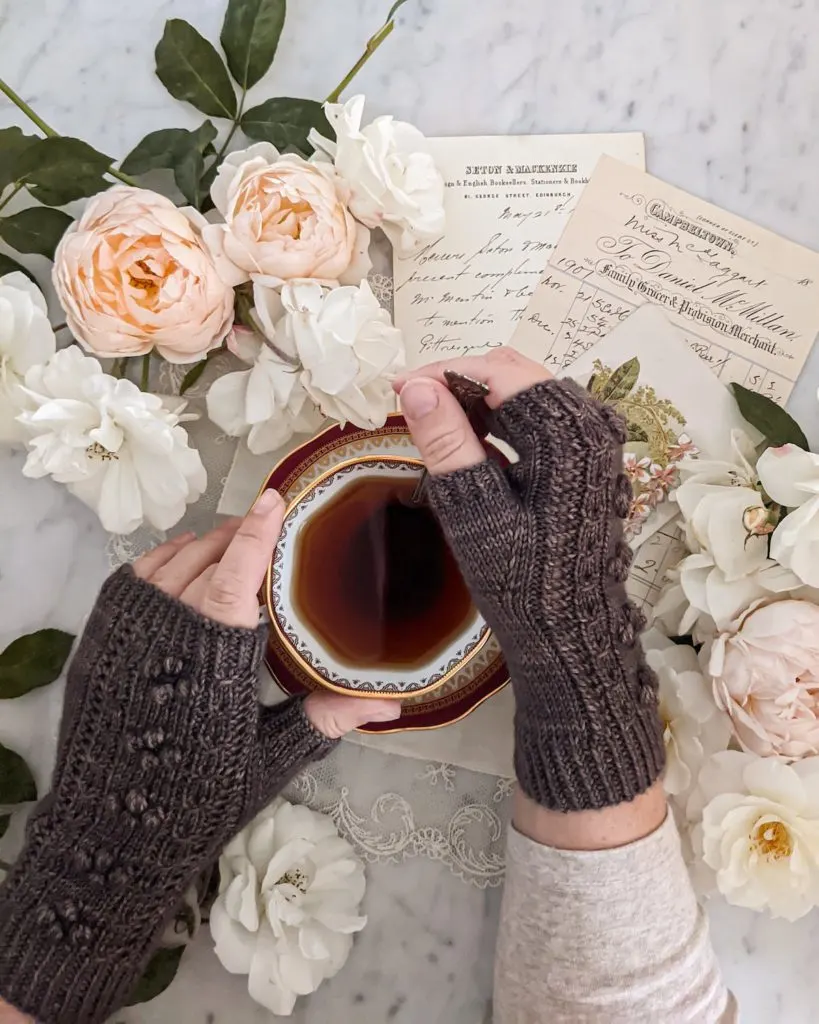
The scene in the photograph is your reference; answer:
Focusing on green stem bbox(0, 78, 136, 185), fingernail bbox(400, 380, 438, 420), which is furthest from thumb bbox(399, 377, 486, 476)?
green stem bbox(0, 78, 136, 185)

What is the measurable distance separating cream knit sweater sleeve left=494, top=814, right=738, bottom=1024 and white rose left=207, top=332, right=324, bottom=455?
34 centimetres

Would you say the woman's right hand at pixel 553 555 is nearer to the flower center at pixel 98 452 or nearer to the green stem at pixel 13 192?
the flower center at pixel 98 452

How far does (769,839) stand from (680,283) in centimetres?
43

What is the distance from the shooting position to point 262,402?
644 millimetres

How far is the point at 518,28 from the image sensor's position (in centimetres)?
75

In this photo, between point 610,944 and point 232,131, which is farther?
point 232,131

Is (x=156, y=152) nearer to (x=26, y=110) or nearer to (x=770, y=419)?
(x=26, y=110)

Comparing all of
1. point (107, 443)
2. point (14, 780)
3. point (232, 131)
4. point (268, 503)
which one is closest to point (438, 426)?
point (268, 503)

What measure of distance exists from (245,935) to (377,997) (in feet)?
0.40

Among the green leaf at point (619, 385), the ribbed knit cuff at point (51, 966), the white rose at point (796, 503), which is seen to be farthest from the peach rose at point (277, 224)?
the ribbed knit cuff at point (51, 966)

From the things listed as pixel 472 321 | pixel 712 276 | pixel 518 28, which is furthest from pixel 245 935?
pixel 518 28

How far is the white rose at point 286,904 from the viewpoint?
65 centimetres

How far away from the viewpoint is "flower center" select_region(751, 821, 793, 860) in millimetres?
611

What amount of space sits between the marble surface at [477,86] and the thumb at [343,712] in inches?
8.9
